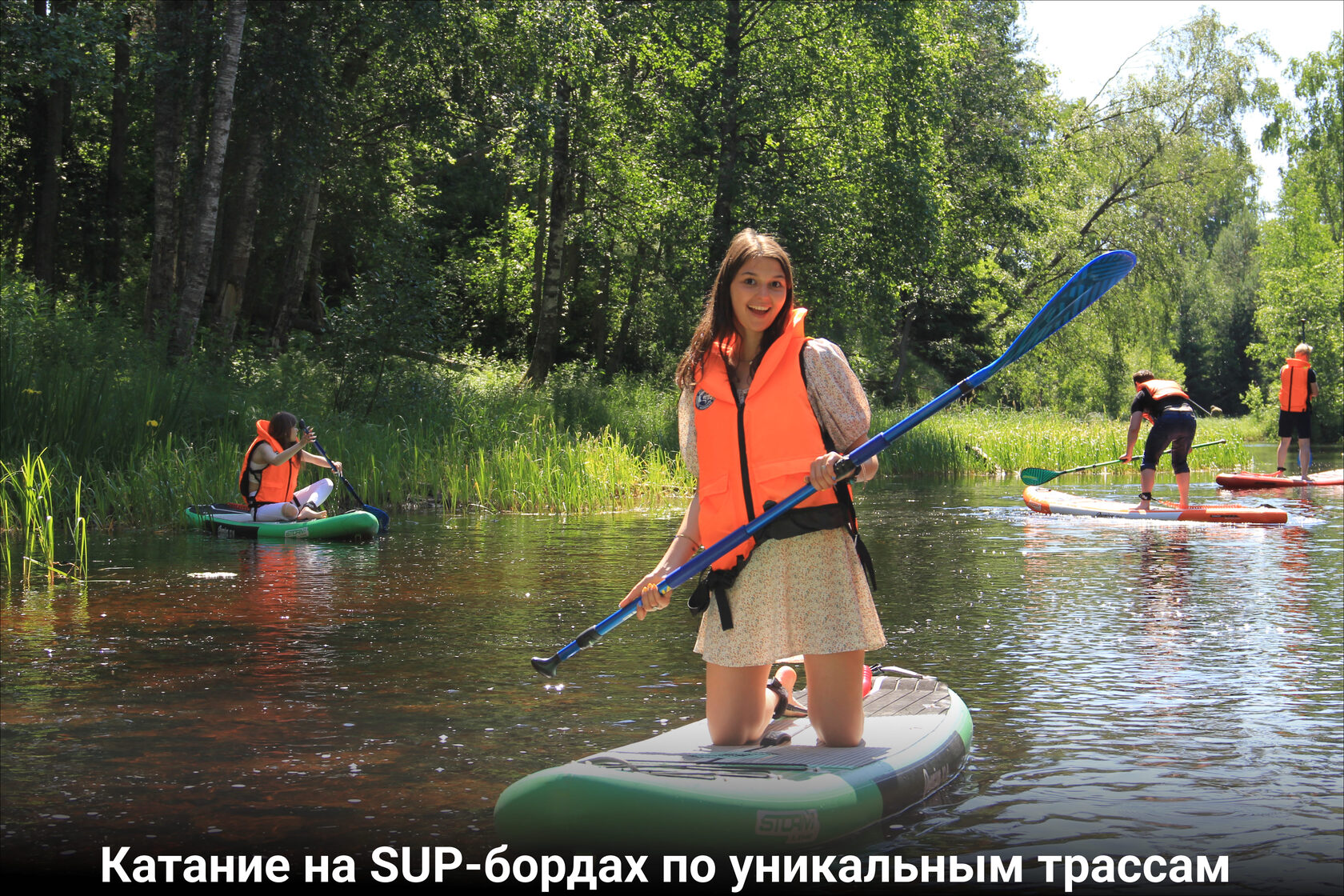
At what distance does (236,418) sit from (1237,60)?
29419mm

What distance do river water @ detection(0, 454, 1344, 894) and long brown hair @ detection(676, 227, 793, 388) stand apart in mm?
1429

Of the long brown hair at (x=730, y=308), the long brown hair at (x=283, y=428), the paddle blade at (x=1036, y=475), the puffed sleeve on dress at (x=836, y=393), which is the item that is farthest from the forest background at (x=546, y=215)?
the puffed sleeve on dress at (x=836, y=393)

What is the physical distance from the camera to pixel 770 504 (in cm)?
353

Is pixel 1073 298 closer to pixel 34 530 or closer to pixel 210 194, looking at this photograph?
pixel 34 530

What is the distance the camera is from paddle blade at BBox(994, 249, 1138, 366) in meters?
4.28

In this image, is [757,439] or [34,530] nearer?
[757,439]

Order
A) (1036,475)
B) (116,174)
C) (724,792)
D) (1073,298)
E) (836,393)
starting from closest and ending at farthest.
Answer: (724,792) → (836,393) → (1073,298) → (1036,475) → (116,174)

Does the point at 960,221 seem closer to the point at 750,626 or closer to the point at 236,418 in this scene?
the point at 236,418

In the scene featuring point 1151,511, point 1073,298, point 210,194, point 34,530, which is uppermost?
point 210,194

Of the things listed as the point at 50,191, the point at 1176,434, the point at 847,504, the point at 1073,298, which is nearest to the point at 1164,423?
the point at 1176,434

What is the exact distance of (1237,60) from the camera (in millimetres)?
32812

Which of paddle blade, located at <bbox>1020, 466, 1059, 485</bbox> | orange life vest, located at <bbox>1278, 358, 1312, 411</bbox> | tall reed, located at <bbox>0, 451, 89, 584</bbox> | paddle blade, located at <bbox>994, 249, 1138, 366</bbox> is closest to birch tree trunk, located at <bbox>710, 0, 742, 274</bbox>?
paddle blade, located at <bbox>1020, 466, 1059, 485</bbox>

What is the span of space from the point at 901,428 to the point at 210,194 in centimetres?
1369

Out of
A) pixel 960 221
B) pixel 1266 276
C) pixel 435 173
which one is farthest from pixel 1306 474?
pixel 1266 276
